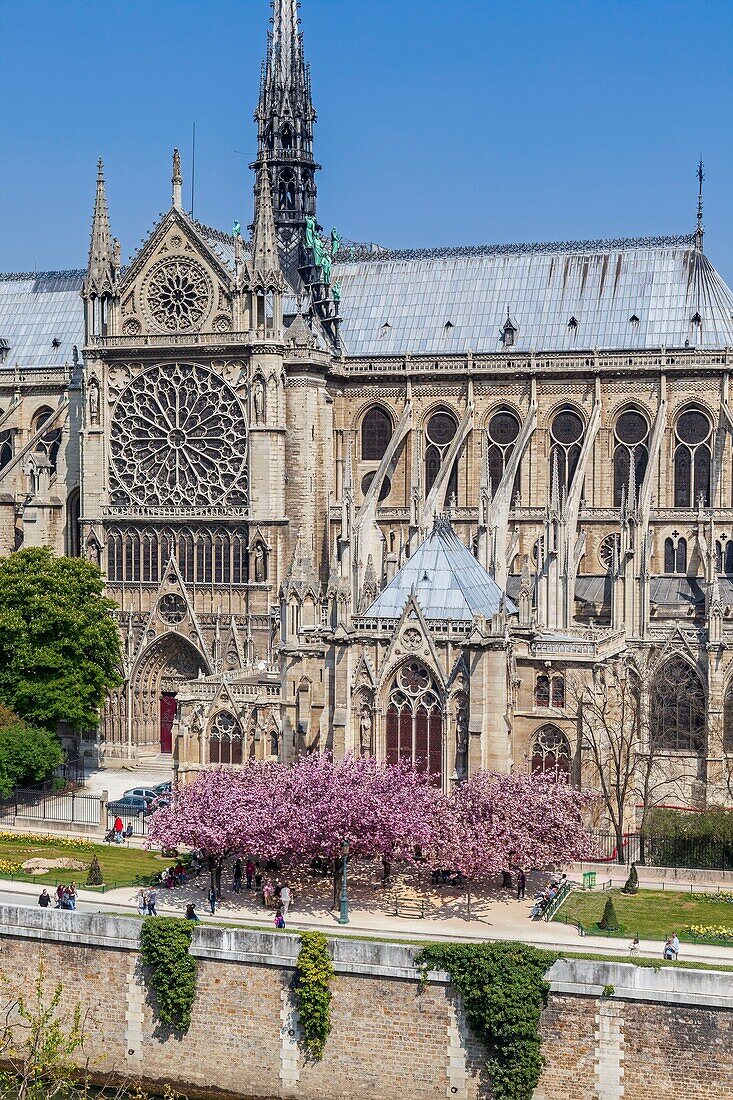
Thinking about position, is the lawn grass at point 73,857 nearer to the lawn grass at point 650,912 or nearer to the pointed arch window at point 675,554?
the lawn grass at point 650,912

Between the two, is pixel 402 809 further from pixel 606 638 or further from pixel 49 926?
pixel 606 638

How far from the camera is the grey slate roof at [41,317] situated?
10325 centimetres

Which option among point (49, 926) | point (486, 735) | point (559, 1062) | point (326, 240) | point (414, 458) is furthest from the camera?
point (326, 240)

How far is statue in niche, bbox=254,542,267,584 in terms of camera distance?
87250mm

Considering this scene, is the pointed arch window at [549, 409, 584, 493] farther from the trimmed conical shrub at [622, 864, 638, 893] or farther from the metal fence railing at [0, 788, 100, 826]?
the trimmed conical shrub at [622, 864, 638, 893]

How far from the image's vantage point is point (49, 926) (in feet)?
174

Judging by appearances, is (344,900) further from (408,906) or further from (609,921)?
(609,921)

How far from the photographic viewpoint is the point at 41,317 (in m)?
105

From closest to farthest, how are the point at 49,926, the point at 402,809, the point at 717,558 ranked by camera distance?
the point at 49,926 → the point at 402,809 → the point at 717,558

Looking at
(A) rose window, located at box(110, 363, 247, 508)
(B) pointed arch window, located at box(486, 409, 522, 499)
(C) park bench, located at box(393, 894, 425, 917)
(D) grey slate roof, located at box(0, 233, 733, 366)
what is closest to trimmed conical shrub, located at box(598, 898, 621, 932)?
(C) park bench, located at box(393, 894, 425, 917)

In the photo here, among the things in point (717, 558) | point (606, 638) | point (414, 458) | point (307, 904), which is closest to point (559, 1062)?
point (307, 904)

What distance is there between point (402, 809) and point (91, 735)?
111 feet

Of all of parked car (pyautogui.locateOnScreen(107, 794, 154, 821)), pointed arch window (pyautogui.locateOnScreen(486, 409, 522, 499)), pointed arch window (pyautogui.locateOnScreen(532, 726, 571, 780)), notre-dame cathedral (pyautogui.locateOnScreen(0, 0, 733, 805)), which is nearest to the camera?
pointed arch window (pyautogui.locateOnScreen(532, 726, 571, 780))

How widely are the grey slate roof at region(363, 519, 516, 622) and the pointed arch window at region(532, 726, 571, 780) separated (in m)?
4.90
